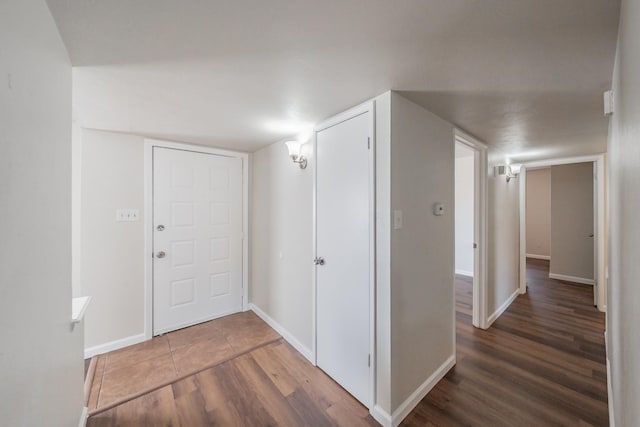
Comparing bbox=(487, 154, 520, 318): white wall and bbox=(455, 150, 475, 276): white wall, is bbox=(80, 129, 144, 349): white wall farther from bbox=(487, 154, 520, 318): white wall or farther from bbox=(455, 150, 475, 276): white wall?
bbox=(455, 150, 475, 276): white wall

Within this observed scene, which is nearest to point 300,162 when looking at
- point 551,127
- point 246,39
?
point 246,39

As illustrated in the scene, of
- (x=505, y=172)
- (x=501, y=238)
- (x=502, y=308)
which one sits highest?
(x=505, y=172)

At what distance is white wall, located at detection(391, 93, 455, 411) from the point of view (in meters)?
1.66

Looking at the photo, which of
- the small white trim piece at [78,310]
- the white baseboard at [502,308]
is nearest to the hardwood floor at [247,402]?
the small white trim piece at [78,310]

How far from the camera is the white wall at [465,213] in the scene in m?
5.04

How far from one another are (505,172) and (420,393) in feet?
9.76

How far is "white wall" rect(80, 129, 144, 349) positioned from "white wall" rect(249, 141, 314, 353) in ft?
4.21

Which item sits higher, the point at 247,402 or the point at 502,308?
the point at 502,308

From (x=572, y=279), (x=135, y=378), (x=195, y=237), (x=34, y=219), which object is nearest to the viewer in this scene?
(x=34, y=219)

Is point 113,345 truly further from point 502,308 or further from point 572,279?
point 572,279

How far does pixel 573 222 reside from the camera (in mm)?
4773

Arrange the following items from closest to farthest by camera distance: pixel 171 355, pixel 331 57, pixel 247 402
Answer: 1. pixel 331 57
2. pixel 247 402
3. pixel 171 355

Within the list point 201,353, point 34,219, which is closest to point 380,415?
point 201,353

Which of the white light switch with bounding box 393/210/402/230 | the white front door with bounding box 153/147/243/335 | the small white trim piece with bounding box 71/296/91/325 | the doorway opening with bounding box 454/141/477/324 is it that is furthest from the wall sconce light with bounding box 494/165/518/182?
the small white trim piece with bounding box 71/296/91/325
